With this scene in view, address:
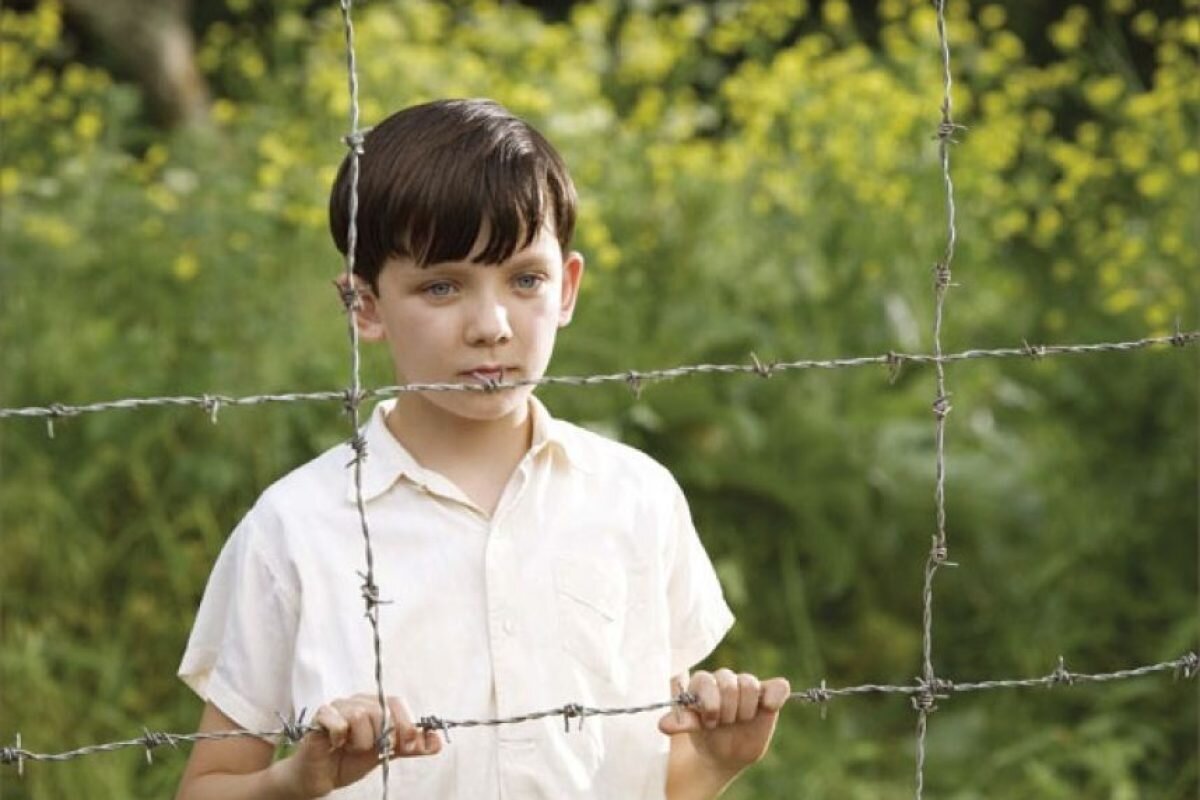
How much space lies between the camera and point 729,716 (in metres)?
2.08

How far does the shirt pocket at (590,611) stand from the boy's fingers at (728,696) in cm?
15

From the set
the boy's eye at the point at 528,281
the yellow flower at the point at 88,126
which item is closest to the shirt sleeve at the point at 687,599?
the boy's eye at the point at 528,281

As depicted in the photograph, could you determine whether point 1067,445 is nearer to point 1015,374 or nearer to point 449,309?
point 1015,374

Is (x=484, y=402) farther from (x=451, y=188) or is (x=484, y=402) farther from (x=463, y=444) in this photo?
(x=451, y=188)

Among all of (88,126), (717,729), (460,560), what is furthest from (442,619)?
(88,126)

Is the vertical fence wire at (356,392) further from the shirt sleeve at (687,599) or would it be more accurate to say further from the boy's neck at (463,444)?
the shirt sleeve at (687,599)

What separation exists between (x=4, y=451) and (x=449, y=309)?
2.55m

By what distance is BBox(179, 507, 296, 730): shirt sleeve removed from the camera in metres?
2.13

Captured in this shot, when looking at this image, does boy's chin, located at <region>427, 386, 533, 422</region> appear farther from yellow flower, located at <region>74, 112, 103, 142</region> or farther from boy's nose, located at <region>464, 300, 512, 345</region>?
yellow flower, located at <region>74, 112, 103, 142</region>

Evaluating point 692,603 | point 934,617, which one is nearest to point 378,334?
point 692,603

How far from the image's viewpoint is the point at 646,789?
87.7 inches

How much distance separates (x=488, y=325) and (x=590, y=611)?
0.31 meters

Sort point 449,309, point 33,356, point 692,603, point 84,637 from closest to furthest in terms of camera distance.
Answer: point 449,309 < point 692,603 < point 84,637 < point 33,356

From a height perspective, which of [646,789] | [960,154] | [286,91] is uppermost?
[286,91]
